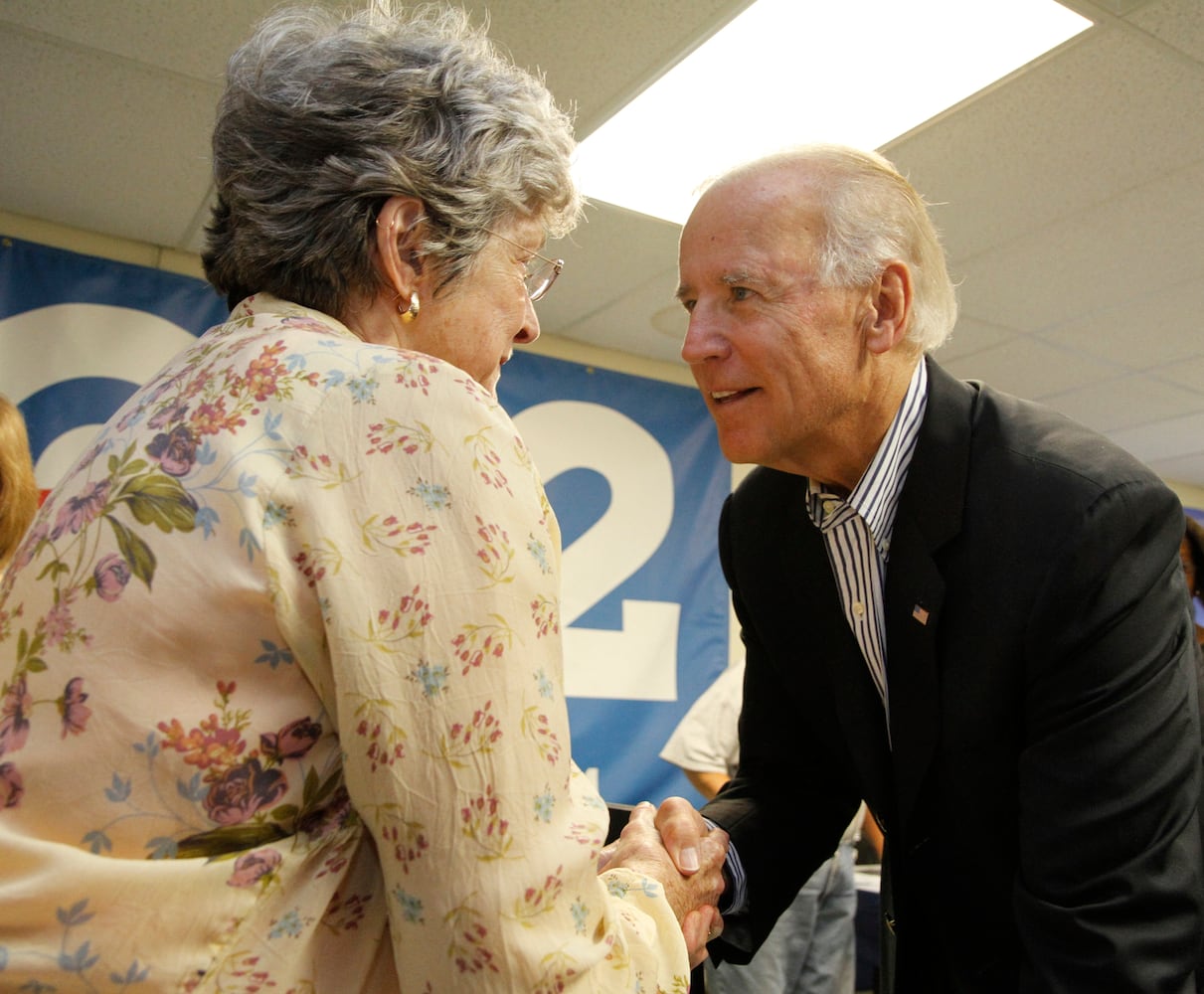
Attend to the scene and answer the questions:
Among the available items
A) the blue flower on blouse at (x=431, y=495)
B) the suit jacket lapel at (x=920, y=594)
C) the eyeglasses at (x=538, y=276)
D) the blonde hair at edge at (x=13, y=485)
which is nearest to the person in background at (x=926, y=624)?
the suit jacket lapel at (x=920, y=594)

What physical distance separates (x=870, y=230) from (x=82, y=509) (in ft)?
3.76

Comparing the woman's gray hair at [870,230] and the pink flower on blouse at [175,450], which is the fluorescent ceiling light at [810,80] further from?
the pink flower on blouse at [175,450]

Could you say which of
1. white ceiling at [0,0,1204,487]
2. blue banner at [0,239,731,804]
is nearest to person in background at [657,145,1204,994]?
white ceiling at [0,0,1204,487]

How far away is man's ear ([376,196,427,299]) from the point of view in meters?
0.97

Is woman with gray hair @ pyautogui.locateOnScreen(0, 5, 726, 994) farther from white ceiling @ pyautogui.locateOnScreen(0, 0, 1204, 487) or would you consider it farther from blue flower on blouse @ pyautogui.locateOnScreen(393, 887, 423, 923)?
white ceiling @ pyautogui.locateOnScreen(0, 0, 1204, 487)

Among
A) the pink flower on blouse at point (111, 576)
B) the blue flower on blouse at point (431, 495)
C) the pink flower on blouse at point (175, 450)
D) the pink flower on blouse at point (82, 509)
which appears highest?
the pink flower on blouse at point (175, 450)

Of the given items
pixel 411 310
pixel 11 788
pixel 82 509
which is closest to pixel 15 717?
pixel 11 788

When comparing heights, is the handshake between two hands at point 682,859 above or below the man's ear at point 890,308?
below

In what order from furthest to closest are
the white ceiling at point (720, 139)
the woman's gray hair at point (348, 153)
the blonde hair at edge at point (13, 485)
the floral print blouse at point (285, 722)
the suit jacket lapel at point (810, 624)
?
the white ceiling at point (720, 139) → the blonde hair at edge at point (13, 485) → the suit jacket lapel at point (810, 624) → the woman's gray hair at point (348, 153) → the floral print blouse at point (285, 722)

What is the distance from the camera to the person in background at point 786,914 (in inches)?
109

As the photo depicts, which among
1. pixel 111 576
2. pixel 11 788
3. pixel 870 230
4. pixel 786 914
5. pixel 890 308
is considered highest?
pixel 870 230

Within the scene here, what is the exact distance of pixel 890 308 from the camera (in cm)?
145

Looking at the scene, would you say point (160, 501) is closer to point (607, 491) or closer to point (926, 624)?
point (926, 624)

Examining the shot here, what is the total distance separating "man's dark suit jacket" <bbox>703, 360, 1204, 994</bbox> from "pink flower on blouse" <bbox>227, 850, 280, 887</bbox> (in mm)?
832
